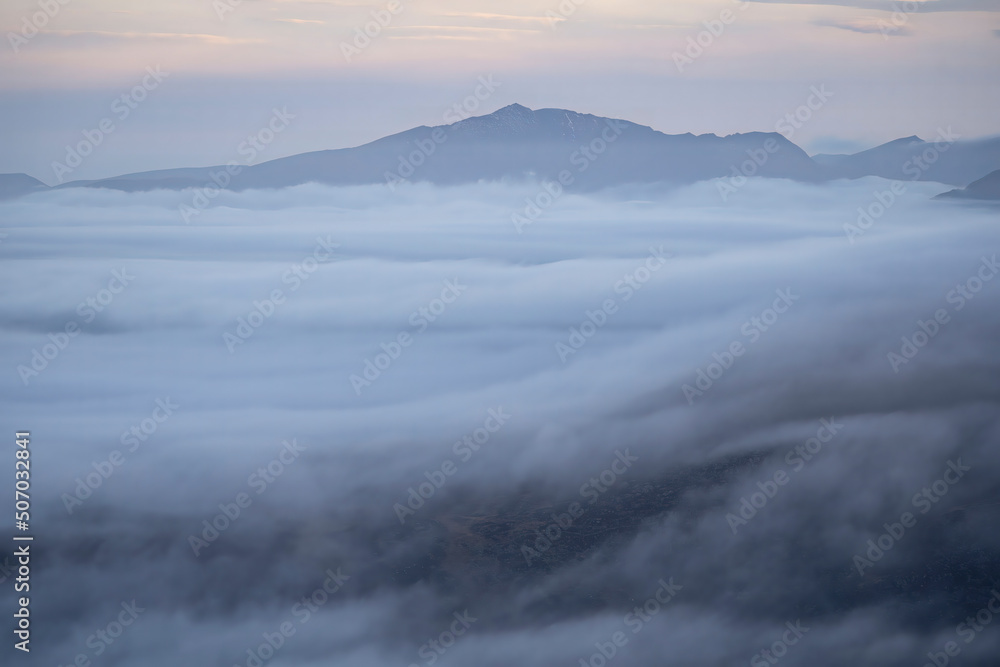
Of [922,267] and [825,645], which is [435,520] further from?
[922,267]

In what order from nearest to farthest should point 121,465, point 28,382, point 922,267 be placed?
point 121,465, point 28,382, point 922,267

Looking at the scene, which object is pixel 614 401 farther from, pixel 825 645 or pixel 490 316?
pixel 825 645

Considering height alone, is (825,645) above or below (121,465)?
above

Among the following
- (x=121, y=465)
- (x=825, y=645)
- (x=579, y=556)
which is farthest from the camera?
(x=121, y=465)

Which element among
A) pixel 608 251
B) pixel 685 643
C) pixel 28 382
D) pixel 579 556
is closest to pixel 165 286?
pixel 28 382

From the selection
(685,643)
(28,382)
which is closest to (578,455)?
(685,643)

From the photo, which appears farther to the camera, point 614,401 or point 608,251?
point 608,251
